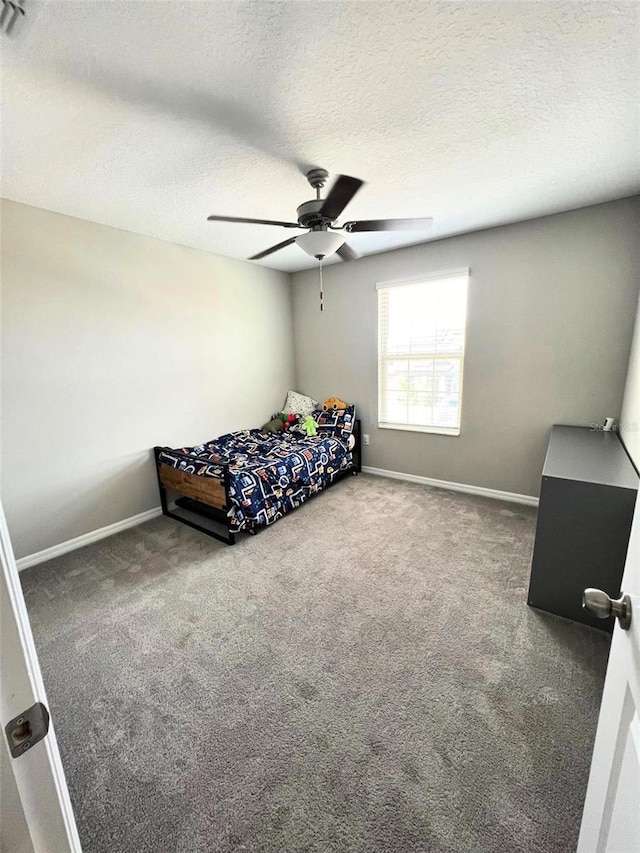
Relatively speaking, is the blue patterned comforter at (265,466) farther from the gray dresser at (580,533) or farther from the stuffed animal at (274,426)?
the gray dresser at (580,533)

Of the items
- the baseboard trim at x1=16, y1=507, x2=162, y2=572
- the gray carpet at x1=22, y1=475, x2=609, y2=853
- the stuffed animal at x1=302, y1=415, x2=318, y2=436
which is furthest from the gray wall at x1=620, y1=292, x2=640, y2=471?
the baseboard trim at x1=16, y1=507, x2=162, y2=572

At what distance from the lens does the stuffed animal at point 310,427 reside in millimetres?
4031

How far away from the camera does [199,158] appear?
6.25 feet

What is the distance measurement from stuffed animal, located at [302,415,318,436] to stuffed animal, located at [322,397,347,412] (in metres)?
0.26

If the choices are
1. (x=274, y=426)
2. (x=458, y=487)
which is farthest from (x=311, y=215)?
(x=458, y=487)

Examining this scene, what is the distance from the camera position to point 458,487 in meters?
3.60

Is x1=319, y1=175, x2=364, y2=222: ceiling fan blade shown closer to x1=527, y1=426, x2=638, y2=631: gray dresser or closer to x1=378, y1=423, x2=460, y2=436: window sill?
x1=527, y1=426, x2=638, y2=631: gray dresser

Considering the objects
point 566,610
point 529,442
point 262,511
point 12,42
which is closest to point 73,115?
point 12,42

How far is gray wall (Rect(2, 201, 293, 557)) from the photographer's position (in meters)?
2.43

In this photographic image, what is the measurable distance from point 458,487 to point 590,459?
1562mm

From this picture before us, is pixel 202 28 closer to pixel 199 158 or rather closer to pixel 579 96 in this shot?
pixel 199 158

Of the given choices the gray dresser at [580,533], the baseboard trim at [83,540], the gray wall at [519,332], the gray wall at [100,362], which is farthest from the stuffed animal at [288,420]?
the gray dresser at [580,533]

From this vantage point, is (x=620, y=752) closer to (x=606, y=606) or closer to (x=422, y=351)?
(x=606, y=606)

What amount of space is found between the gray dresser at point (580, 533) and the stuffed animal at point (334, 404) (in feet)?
8.09
